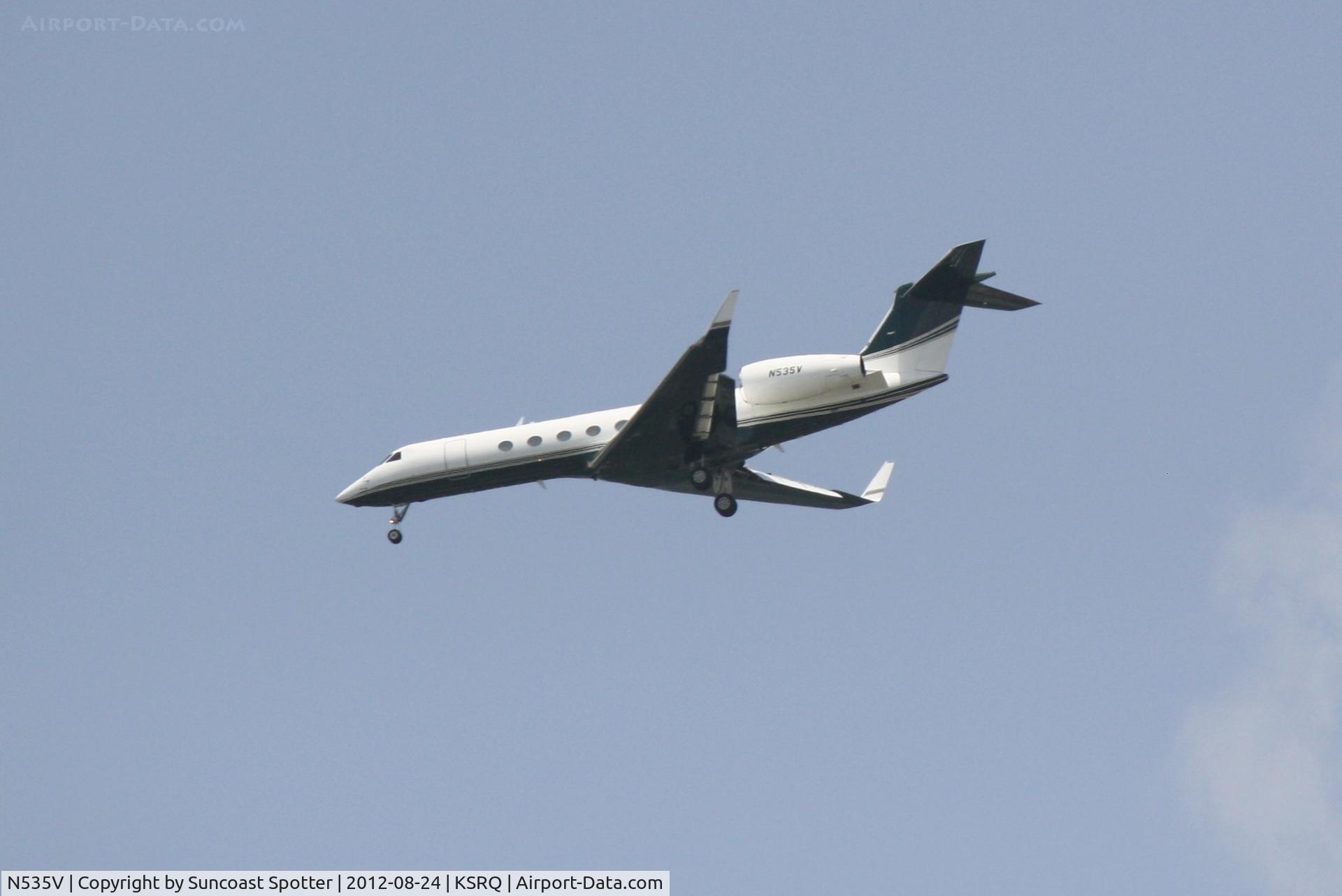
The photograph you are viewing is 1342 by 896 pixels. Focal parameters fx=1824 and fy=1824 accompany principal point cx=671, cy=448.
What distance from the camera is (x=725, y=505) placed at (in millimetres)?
42281

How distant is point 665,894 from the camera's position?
32812 millimetres

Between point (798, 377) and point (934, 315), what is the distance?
3.47 metres

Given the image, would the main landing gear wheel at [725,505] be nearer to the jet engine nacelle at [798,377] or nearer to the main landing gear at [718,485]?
the main landing gear at [718,485]

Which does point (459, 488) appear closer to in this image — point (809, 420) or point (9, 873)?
point (809, 420)

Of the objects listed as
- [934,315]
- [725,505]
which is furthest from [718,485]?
[934,315]

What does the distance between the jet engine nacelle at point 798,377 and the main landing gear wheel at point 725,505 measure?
2983mm

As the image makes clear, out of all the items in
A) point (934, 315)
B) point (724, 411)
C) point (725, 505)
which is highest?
point (934, 315)

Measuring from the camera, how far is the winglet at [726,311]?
37.1m

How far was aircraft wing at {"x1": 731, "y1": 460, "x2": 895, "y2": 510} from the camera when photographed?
43.9 m

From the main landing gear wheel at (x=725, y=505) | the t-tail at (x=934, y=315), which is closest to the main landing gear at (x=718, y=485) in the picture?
the main landing gear wheel at (x=725, y=505)

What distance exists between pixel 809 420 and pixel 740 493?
471 centimetres

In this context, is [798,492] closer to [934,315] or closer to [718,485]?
[718,485]

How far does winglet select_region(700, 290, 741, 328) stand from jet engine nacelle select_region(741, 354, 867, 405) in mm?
2687

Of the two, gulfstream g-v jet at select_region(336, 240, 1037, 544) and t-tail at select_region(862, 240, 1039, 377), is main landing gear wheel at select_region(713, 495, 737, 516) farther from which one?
t-tail at select_region(862, 240, 1039, 377)
